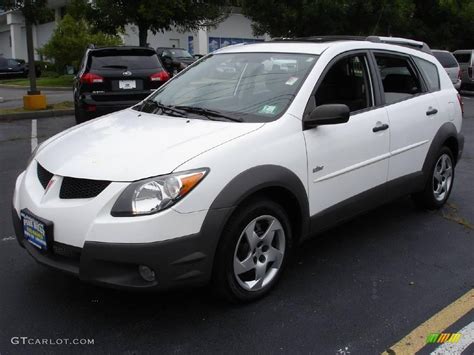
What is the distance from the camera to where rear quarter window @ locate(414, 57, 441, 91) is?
4973 mm

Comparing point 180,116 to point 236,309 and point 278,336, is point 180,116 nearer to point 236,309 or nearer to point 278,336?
point 236,309

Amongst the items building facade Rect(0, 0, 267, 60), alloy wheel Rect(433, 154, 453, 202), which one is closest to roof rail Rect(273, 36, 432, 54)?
alloy wheel Rect(433, 154, 453, 202)

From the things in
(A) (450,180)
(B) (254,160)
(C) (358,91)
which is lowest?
(A) (450,180)

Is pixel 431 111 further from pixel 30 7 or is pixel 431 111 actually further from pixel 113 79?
pixel 30 7

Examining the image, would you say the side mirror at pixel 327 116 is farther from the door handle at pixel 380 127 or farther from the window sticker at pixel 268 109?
the door handle at pixel 380 127

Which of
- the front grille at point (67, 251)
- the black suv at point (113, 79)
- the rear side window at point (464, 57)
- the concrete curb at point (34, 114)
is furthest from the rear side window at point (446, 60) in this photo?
the front grille at point (67, 251)

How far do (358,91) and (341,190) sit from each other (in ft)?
3.01

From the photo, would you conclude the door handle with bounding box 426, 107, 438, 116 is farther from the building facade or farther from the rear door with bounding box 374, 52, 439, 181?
the building facade

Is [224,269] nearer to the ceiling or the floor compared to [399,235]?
nearer to the ceiling

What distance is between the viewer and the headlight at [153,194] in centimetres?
281

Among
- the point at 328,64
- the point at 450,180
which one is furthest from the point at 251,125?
the point at 450,180

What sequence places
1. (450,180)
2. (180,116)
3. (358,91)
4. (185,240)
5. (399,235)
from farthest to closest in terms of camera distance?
(450,180)
(399,235)
(358,91)
(180,116)
(185,240)

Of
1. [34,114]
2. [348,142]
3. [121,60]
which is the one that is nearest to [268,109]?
[348,142]

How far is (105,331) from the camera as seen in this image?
3.03 meters
